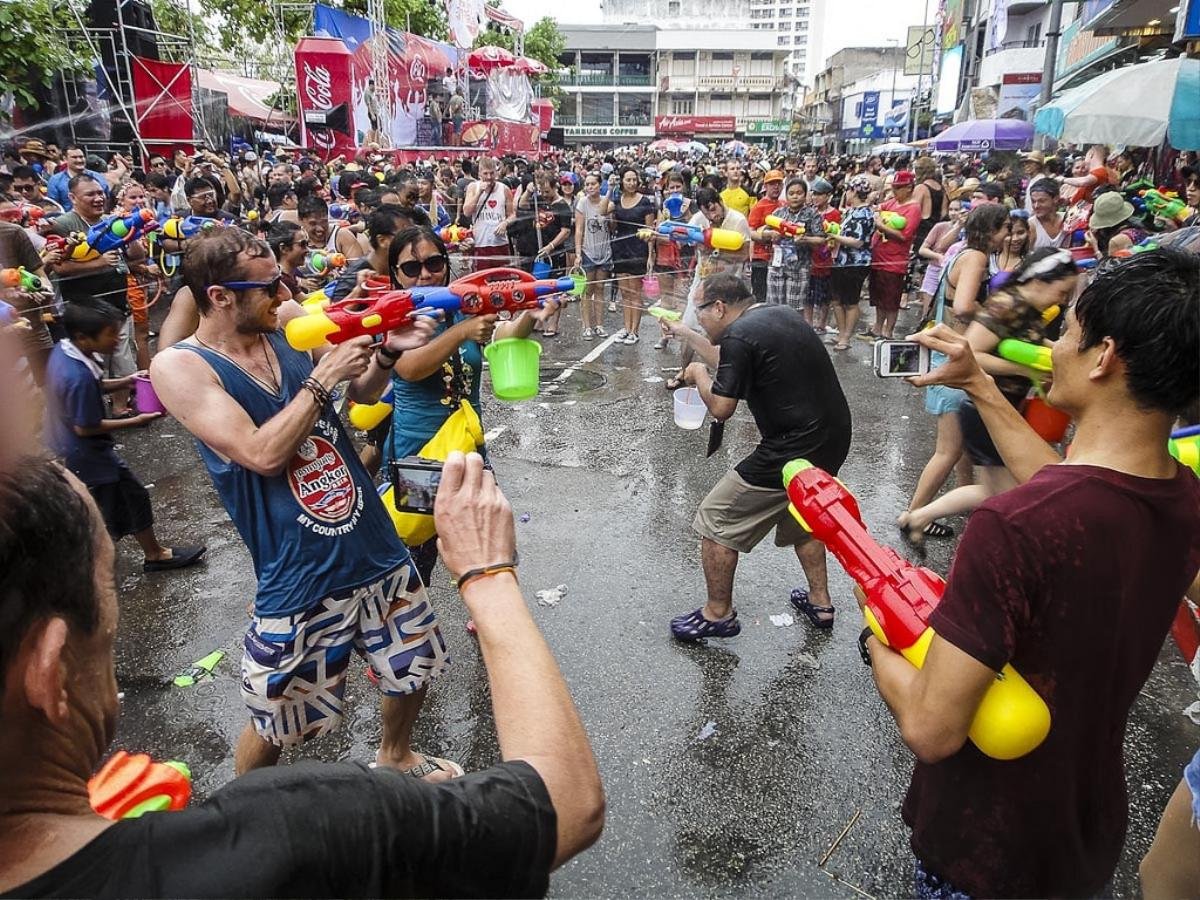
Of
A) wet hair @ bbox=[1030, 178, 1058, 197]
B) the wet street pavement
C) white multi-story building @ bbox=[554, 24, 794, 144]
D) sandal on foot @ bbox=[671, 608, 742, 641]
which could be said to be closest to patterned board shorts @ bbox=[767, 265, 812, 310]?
wet hair @ bbox=[1030, 178, 1058, 197]

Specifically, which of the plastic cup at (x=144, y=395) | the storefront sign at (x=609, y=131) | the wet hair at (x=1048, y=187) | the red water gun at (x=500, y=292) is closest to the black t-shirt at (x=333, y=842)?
the red water gun at (x=500, y=292)

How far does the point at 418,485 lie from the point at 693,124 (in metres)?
81.9

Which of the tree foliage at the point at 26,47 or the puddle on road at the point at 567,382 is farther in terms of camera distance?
the tree foliage at the point at 26,47

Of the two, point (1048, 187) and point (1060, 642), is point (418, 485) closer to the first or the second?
point (1060, 642)

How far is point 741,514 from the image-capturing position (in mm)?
3607

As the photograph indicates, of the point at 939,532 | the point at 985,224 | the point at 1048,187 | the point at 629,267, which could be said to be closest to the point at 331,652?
the point at 939,532

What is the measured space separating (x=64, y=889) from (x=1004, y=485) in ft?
12.9

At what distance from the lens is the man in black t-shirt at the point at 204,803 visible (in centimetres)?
81

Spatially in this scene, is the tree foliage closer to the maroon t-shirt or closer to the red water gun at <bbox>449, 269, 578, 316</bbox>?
the red water gun at <bbox>449, 269, 578, 316</bbox>

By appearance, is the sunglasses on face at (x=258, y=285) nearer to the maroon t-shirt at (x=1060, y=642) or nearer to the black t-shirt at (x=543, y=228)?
the maroon t-shirt at (x=1060, y=642)

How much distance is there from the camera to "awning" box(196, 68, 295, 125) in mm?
21109

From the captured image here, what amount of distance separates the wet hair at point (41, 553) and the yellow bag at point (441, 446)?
7.23 feet

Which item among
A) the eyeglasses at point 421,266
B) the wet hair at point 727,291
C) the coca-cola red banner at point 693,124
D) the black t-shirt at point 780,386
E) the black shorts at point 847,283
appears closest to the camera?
the eyeglasses at point 421,266

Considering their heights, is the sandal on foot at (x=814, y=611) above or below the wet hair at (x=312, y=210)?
below
